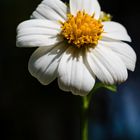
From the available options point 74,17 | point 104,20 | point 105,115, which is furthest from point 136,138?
point 74,17

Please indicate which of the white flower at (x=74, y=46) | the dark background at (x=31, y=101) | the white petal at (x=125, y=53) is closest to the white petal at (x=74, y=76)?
the white flower at (x=74, y=46)

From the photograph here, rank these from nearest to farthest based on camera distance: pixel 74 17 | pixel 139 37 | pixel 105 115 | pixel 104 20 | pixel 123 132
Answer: pixel 74 17 → pixel 104 20 → pixel 123 132 → pixel 105 115 → pixel 139 37

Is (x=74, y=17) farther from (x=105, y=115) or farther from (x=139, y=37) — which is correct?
(x=139, y=37)

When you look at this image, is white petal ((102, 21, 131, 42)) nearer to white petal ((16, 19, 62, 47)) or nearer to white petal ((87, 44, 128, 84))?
white petal ((87, 44, 128, 84))

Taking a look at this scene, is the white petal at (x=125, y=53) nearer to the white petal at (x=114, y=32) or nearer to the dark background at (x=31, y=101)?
the white petal at (x=114, y=32)

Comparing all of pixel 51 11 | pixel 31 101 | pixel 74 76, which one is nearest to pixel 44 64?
pixel 74 76

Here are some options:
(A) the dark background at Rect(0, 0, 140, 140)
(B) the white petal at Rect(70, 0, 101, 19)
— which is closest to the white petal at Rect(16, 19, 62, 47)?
(B) the white petal at Rect(70, 0, 101, 19)
